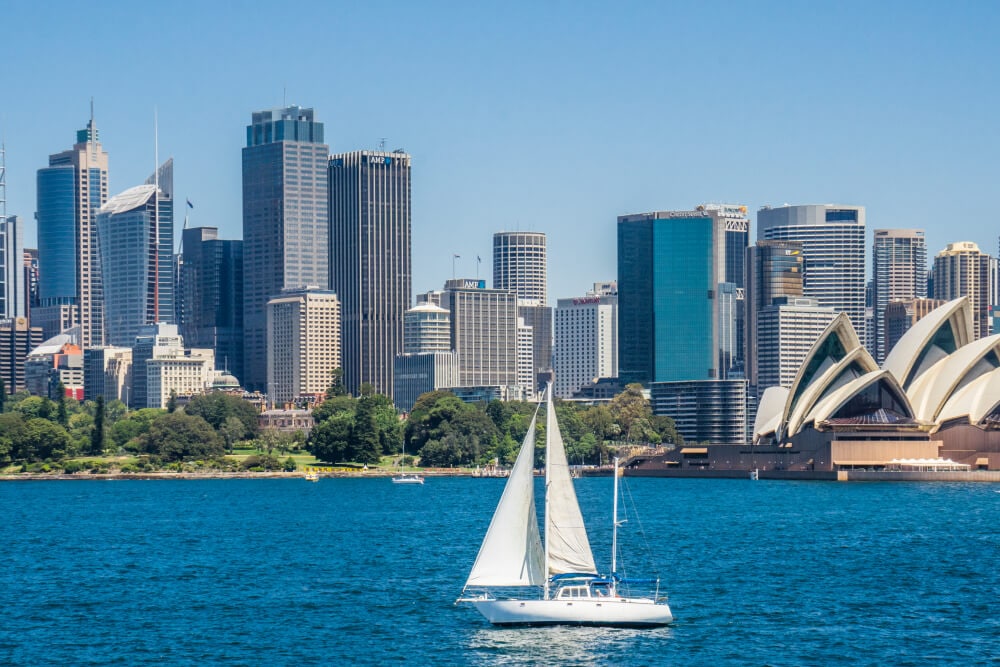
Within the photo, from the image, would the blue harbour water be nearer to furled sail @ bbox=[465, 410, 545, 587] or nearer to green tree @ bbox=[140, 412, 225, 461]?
furled sail @ bbox=[465, 410, 545, 587]

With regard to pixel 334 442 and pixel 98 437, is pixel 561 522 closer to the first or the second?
pixel 334 442

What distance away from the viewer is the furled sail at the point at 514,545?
48312 mm

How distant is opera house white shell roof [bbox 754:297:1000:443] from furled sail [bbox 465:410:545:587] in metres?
98.4

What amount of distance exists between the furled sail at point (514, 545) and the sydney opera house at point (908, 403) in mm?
98526

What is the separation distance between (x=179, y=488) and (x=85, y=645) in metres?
94.3

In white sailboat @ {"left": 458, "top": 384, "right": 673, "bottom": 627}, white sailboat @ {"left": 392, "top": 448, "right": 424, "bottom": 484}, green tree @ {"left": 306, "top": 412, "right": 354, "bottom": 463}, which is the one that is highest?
white sailboat @ {"left": 458, "top": 384, "right": 673, "bottom": 627}

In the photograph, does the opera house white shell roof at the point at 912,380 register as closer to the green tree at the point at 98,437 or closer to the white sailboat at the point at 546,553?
the green tree at the point at 98,437

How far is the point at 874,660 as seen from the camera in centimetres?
4575

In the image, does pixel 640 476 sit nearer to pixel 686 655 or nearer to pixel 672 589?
pixel 672 589

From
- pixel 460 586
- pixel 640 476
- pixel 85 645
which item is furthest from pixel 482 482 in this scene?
pixel 85 645

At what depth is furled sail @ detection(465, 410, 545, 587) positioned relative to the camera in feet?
159

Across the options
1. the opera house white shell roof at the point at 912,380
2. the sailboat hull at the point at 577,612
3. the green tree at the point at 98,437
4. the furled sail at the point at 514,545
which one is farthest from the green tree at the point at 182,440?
the sailboat hull at the point at 577,612

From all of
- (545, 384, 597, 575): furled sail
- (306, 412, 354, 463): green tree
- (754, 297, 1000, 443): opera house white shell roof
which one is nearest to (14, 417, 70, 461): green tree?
(306, 412, 354, 463): green tree

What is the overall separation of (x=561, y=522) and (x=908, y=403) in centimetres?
10192
